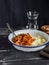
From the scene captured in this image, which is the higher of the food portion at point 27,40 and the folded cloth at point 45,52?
the food portion at point 27,40

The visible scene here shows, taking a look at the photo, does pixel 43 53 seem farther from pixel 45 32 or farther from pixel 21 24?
pixel 21 24

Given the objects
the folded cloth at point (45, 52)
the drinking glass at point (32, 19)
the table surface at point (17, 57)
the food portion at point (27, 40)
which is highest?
the drinking glass at point (32, 19)

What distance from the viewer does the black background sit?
132cm

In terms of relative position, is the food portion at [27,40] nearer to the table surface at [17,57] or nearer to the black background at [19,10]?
the table surface at [17,57]

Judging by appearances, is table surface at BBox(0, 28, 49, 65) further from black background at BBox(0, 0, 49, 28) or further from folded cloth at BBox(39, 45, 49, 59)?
black background at BBox(0, 0, 49, 28)

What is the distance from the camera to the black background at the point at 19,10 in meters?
1.32

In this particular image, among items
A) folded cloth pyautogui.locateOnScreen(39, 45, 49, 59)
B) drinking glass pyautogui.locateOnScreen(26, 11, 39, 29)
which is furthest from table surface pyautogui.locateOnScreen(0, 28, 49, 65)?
drinking glass pyautogui.locateOnScreen(26, 11, 39, 29)

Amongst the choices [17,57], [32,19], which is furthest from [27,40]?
[32,19]

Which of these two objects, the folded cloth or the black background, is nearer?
the folded cloth

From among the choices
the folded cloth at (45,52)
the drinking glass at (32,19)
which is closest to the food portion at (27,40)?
the folded cloth at (45,52)

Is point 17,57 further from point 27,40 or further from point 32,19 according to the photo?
point 32,19

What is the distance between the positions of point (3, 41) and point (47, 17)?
0.37 m

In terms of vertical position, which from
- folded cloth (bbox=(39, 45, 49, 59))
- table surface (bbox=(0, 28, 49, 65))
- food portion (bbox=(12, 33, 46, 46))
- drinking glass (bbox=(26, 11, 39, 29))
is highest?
drinking glass (bbox=(26, 11, 39, 29))

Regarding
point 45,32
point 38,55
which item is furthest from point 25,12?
point 38,55
